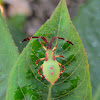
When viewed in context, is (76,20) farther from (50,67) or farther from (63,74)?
(63,74)

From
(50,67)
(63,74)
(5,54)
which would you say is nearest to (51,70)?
(50,67)

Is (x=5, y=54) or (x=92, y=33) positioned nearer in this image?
(x=5, y=54)

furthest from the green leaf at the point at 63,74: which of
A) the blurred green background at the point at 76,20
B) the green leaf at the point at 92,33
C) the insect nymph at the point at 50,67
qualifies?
the green leaf at the point at 92,33

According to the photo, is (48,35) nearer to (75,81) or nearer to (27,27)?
(75,81)

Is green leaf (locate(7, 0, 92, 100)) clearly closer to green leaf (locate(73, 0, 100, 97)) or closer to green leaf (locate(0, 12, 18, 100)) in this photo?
green leaf (locate(0, 12, 18, 100))

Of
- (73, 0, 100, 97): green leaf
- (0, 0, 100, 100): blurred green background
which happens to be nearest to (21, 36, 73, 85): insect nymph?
(0, 0, 100, 100): blurred green background

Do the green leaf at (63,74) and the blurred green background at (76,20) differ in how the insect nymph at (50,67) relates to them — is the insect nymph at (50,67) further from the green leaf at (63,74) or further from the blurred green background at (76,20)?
the blurred green background at (76,20)
